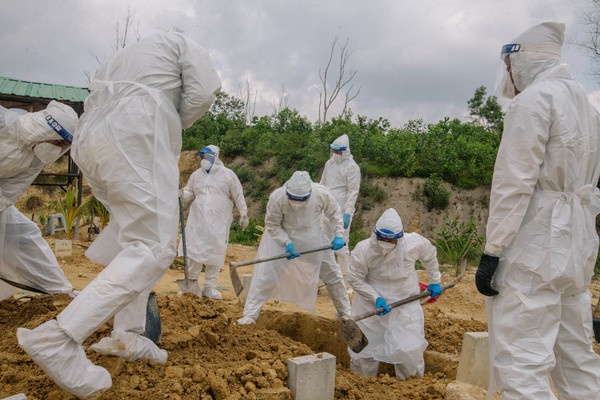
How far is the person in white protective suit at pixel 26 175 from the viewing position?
3.02 m

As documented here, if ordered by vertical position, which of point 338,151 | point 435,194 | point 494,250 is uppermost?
point 338,151

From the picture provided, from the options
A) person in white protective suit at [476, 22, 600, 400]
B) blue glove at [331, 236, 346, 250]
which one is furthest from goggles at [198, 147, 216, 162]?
person in white protective suit at [476, 22, 600, 400]

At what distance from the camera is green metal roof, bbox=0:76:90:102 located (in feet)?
33.1

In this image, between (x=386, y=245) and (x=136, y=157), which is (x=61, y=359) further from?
(x=386, y=245)

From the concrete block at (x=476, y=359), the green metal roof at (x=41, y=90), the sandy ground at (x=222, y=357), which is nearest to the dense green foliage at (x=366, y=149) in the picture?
the green metal roof at (x=41, y=90)

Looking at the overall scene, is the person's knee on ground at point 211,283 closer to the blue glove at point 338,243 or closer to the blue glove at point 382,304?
the blue glove at point 338,243

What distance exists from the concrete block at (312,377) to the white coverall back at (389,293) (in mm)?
1395

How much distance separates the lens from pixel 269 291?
4.48 metres

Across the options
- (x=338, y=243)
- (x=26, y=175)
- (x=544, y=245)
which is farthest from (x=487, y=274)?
(x=26, y=175)

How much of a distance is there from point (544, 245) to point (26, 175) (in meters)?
3.50

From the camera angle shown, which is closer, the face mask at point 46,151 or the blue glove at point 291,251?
the face mask at point 46,151

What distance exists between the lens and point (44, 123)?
9.98 ft

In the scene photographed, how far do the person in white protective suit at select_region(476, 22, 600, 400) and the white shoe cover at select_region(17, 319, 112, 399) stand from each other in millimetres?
1826

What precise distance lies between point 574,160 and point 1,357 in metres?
3.04
